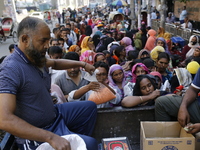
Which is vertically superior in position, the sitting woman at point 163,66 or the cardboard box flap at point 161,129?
the sitting woman at point 163,66

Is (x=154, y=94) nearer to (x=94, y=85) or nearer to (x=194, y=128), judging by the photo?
(x=194, y=128)

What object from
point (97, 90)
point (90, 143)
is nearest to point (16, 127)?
point (90, 143)

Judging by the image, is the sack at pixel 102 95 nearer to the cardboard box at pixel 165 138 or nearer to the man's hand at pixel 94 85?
the man's hand at pixel 94 85

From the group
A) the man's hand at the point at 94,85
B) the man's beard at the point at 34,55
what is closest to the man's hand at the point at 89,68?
the man's hand at the point at 94,85

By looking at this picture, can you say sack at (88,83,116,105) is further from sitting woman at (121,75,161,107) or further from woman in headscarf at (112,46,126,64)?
woman in headscarf at (112,46,126,64)

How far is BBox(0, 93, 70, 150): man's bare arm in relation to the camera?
→ 4.61 ft

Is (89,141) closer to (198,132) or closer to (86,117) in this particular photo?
(86,117)

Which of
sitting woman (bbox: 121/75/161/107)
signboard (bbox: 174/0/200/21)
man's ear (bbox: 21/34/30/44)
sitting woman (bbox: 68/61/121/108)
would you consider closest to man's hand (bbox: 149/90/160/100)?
sitting woman (bbox: 121/75/161/107)

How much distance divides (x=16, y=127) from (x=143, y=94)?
1.83 metres

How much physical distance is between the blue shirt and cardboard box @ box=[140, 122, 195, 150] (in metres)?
0.98

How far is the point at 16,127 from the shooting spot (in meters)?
1.43

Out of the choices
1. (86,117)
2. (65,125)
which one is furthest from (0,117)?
(86,117)

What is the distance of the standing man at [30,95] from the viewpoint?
1.44 meters

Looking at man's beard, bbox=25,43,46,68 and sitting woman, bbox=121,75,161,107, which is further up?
man's beard, bbox=25,43,46,68
